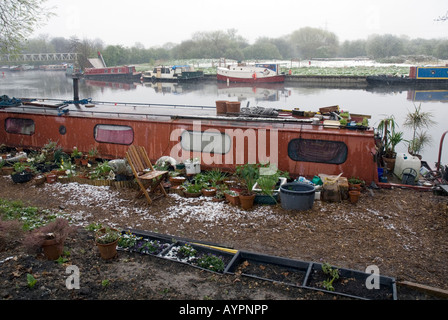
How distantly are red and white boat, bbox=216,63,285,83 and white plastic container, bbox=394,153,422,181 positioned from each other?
35.7 metres

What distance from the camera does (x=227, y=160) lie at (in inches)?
348

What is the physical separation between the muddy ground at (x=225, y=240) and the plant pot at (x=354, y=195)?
0.13m

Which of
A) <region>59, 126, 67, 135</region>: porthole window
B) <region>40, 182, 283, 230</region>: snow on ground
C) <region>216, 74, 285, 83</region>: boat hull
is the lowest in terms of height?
<region>40, 182, 283, 230</region>: snow on ground

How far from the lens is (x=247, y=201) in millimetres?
7066

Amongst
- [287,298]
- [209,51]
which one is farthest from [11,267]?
[209,51]

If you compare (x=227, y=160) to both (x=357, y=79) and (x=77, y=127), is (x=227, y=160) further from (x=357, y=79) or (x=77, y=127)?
(x=357, y=79)

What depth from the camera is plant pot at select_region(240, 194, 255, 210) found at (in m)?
7.05

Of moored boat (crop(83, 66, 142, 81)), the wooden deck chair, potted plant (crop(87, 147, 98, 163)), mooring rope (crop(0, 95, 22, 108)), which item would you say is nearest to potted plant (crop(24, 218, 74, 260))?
the wooden deck chair

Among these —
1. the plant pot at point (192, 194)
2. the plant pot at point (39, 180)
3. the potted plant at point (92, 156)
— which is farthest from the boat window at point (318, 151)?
the plant pot at point (39, 180)

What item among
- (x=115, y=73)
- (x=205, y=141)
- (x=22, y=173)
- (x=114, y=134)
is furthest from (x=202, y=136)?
(x=115, y=73)

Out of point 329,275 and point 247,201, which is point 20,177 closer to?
point 247,201

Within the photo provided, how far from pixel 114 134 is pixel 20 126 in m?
3.62

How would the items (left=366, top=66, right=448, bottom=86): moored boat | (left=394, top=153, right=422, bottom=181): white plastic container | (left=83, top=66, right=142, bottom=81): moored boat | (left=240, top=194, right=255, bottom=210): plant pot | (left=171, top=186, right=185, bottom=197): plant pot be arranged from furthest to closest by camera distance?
(left=83, top=66, right=142, bottom=81): moored boat
(left=366, top=66, right=448, bottom=86): moored boat
(left=394, top=153, right=422, bottom=181): white plastic container
(left=171, top=186, right=185, bottom=197): plant pot
(left=240, top=194, right=255, bottom=210): plant pot

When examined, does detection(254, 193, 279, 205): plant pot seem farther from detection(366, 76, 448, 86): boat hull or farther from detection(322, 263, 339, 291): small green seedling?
detection(366, 76, 448, 86): boat hull
